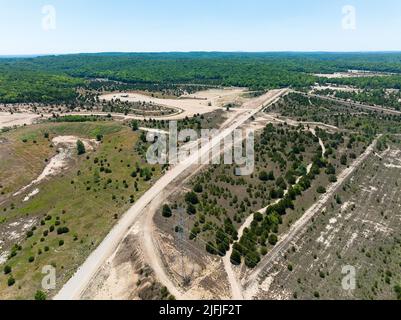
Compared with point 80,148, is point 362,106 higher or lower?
higher

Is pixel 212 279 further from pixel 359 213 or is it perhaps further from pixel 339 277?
pixel 359 213

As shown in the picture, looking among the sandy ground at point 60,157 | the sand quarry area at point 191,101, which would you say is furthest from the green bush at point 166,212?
the sand quarry area at point 191,101

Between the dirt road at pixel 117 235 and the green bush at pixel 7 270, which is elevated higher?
the dirt road at pixel 117 235

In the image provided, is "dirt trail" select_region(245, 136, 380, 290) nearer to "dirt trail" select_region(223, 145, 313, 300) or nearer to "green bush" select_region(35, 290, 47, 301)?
"dirt trail" select_region(223, 145, 313, 300)

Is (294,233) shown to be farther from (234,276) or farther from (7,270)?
(7,270)

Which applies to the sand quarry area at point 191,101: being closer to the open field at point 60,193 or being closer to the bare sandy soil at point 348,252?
the open field at point 60,193

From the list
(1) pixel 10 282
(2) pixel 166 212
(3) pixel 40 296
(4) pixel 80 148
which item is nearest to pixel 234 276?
(2) pixel 166 212

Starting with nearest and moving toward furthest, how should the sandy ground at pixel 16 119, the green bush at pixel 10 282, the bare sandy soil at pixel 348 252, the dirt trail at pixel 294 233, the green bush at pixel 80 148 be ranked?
the bare sandy soil at pixel 348 252, the green bush at pixel 10 282, the dirt trail at pixel 294 233, the green bush at pixel 80 148, the sandy ground at pixel 16 119
